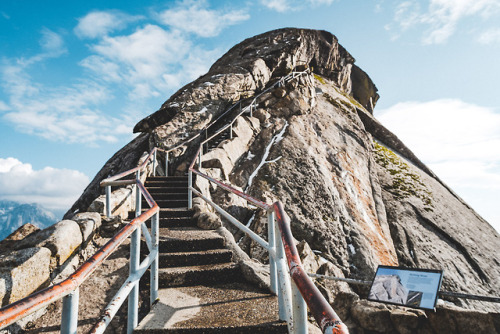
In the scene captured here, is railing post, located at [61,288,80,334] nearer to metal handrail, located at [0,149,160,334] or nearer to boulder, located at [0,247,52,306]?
metal handrail, located at [0,149,160,334]

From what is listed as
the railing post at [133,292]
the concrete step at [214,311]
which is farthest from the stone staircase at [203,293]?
the railing post at [133,292]

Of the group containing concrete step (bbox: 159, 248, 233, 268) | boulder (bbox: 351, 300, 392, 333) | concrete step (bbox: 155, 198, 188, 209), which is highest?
concrete step (bbox: 155, 198, 188, 209)

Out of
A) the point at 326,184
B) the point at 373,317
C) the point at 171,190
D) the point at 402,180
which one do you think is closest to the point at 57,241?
the point at 373,317

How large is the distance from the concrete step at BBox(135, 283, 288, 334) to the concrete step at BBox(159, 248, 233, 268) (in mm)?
561

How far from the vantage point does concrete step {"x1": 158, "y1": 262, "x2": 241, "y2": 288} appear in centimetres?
433

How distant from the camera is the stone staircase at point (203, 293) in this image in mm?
3098

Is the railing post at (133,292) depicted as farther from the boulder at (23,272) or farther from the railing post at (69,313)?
the boulder at (23,272)

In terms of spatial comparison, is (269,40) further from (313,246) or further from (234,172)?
(313,246)

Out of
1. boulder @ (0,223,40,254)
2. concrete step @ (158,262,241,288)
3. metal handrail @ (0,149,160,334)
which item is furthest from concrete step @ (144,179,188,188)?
metal handrail @ (0,149,160,334)

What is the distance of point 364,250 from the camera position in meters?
11.5

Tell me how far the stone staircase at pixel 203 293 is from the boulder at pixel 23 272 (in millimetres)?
1489

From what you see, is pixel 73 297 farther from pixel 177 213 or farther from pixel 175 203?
pixel 175 203

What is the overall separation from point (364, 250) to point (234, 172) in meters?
6.11

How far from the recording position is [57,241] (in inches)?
168
